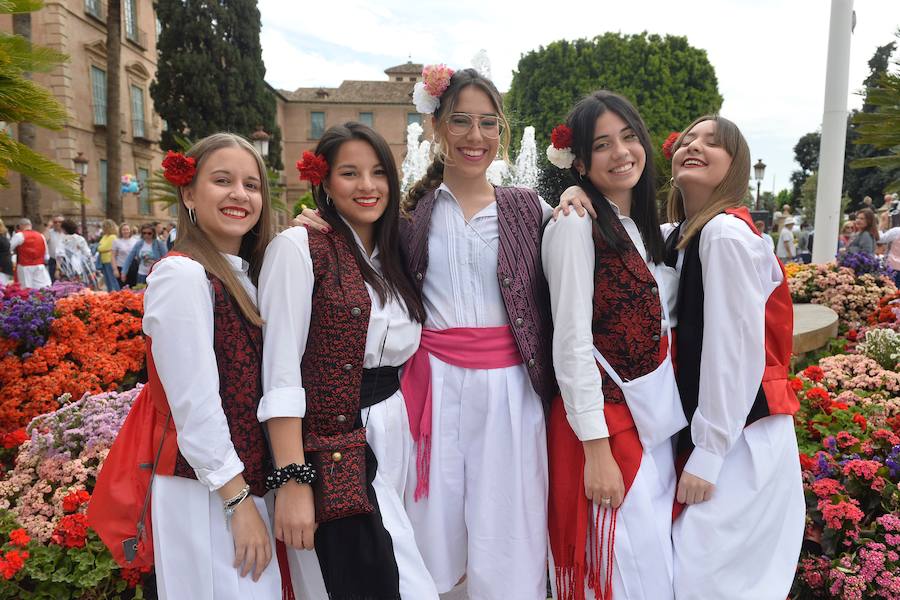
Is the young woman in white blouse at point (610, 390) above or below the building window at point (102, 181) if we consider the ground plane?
below

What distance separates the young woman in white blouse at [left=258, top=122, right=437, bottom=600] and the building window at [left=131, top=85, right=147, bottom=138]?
25.3 metres

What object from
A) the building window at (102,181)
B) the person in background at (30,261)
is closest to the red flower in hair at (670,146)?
the person in background at (30,261)

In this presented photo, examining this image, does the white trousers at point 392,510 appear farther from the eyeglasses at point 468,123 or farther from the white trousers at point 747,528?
the eyeglasses at point 468,123

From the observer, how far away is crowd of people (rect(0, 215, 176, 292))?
9.25m

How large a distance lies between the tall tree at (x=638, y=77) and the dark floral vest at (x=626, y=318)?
20644 mm

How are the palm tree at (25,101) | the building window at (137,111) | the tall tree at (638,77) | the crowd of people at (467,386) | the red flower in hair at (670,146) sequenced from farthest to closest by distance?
the building window at (137,111) → the tall tree at (638,77) → the palm tree at (25,101) → the red flower in hair at (670,146) → the crowd of people at (467,386)

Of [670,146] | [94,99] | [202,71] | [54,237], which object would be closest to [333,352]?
[670,146]

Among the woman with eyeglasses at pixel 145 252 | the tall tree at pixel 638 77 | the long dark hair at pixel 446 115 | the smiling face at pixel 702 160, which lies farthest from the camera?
the tall tree at pixel 638 77

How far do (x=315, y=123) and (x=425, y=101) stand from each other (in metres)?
42.1

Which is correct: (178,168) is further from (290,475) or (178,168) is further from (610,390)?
(610,390)

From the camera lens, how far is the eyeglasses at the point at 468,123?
216cm

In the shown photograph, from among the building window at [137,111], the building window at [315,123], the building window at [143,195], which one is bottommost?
the building window at [143,195]

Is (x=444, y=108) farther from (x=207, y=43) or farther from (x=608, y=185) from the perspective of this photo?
(x=207, y=43)

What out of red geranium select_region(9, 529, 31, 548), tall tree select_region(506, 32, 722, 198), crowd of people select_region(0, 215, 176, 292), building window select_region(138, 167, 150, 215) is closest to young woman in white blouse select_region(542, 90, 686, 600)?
red geranium select_region(9, 529, 31, 548)
